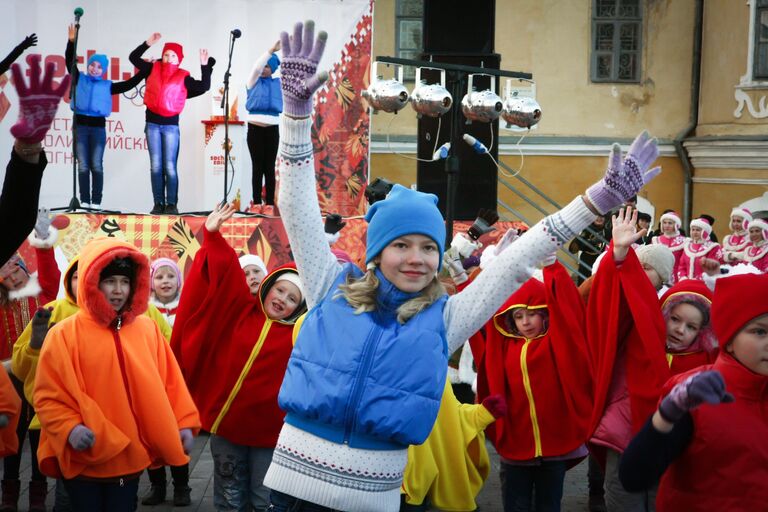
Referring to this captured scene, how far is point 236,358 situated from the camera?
5.44 meters

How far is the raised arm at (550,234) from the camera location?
3.17 meters

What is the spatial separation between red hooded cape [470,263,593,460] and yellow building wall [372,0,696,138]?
13693 mm

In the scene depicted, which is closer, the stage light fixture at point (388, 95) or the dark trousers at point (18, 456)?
the dark trousers at point (18, 456)

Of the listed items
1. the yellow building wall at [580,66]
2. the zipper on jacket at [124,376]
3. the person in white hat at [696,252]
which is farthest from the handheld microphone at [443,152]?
the yellow building wall at [580,66]

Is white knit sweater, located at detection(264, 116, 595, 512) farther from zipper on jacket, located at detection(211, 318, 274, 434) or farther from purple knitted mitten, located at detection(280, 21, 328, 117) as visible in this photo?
zipper on jacket, located at detection(211, 318, 274, 434)

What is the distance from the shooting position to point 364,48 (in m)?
13.1

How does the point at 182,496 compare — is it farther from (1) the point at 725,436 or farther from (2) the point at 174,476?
(1) the point at 725,436

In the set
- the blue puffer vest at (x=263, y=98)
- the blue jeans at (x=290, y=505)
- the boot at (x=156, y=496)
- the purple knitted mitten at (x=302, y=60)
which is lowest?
the boot at (x=156, y=496)

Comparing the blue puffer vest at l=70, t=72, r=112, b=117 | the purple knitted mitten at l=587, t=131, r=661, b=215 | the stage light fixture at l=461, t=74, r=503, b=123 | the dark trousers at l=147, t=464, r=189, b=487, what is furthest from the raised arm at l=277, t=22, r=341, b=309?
the blue puffer vest at l=70, t=72, r=112, b=117

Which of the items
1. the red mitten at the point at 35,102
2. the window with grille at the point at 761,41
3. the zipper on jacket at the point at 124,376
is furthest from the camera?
the window with grille at the point at 761,41

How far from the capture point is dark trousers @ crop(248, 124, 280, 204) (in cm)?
1241

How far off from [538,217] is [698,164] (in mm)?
3139

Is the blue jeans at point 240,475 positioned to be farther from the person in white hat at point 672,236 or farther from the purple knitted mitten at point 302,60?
the person in white hat at point 672,236

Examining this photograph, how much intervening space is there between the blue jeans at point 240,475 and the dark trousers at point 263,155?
7.25 meters
